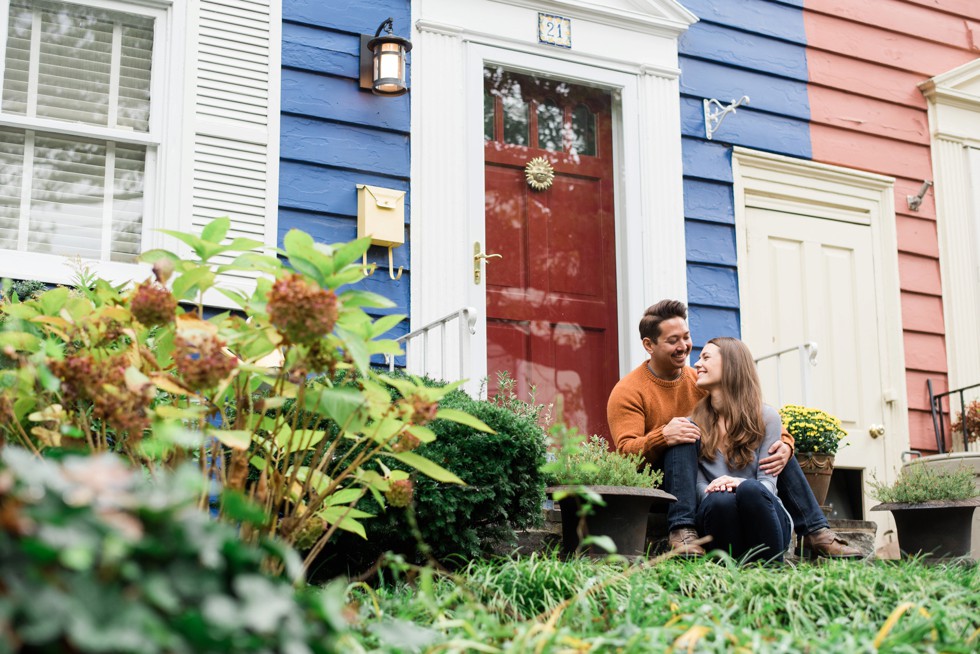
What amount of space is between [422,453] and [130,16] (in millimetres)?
2731

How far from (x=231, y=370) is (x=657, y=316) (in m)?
2.78

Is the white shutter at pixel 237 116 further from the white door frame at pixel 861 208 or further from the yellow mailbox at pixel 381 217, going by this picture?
the white door frame at pixel 861 208

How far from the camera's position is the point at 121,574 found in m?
1.08

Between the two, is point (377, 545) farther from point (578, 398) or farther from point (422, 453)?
point (578, 398)

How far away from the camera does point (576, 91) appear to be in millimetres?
5836

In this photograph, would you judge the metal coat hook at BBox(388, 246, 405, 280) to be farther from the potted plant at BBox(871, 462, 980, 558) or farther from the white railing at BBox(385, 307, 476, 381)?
the potted plant at BBox(871, 462, 980, 558)

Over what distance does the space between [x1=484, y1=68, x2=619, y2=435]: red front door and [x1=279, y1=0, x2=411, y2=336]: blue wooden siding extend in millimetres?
606

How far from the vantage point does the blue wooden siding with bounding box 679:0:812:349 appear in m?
5.84

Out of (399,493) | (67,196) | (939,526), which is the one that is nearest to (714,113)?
(939,526)

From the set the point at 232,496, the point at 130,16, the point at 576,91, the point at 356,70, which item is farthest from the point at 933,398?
the point at 232,496

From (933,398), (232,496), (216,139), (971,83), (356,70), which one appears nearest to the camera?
(232,496)

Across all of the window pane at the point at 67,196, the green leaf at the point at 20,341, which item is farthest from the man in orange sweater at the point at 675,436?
the window pane at the point at 67,196

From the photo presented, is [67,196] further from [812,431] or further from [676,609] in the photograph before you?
[812,431]

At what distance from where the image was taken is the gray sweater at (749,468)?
3.97m
